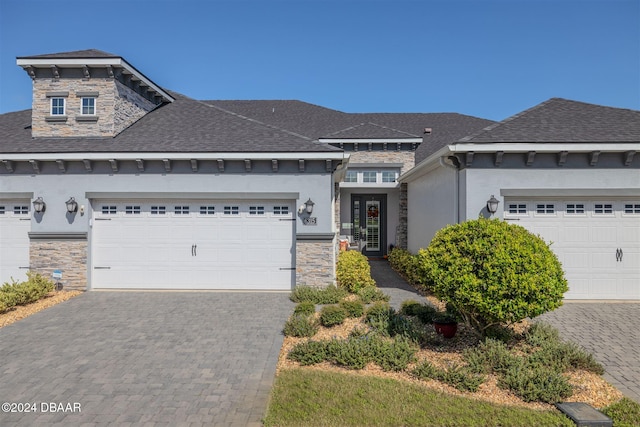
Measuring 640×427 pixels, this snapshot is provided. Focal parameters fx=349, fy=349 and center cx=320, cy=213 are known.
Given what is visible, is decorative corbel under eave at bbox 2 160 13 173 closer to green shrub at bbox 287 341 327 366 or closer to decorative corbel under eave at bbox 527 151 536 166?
green shrub at bbox 287 341 327 366

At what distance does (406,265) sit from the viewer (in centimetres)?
1262

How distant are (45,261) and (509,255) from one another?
465 inches

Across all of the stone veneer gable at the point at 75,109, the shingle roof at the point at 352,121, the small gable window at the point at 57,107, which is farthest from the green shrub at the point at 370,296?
the small gable window at the point at 57,107

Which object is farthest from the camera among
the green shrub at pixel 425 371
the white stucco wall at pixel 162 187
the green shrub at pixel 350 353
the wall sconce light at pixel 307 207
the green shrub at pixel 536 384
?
the white stucco wall at pixel 162 187

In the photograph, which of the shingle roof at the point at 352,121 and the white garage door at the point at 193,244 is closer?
the white garage door at the point at 193,244

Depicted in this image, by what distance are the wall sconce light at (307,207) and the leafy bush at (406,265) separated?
346cm

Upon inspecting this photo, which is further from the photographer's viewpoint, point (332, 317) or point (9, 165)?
point (9, 165)

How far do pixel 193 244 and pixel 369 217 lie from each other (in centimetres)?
920

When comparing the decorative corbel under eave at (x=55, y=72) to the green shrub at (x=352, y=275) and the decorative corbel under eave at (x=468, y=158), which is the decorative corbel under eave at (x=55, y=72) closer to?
the green shrub at (x=352, y=275)

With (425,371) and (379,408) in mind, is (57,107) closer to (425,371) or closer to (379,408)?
(379,408)

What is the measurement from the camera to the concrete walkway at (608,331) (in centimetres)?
527

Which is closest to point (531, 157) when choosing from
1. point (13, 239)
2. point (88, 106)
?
point (88, 106)

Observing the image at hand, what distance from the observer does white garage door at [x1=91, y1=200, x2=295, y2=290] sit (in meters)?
10.2

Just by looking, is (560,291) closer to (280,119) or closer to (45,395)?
(45,395)
